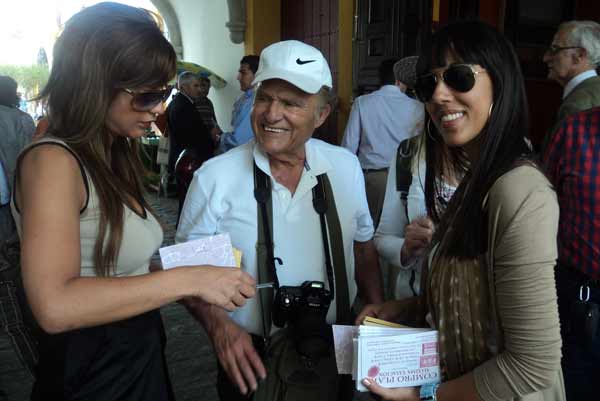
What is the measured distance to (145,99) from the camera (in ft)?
4.07

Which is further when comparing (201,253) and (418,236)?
(418,236)

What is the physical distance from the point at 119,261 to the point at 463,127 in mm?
883

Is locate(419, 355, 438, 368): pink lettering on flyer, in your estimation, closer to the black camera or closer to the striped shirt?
the black camera

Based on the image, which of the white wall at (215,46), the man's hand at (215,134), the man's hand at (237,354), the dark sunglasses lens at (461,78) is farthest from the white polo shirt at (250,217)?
the white wall at (215,46)

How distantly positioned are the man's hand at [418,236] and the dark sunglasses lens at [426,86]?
20.7 inches

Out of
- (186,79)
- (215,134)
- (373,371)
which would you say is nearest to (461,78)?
(373,371)

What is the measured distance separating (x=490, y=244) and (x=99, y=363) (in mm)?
920

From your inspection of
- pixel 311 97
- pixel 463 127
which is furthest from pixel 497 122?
pixel 311 97

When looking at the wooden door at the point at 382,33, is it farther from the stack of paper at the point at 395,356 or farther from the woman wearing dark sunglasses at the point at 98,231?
the stack of paper at the point at 395,356

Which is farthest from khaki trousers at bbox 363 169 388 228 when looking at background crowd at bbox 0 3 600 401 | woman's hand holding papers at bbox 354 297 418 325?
woman's hand holding papers at bbox 354 297 418 325

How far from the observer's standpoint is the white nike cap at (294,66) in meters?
1.49

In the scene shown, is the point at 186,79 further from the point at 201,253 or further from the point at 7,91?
the point at 201,253

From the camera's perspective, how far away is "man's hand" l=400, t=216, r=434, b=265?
1.58 metres

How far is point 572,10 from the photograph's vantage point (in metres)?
6.07
